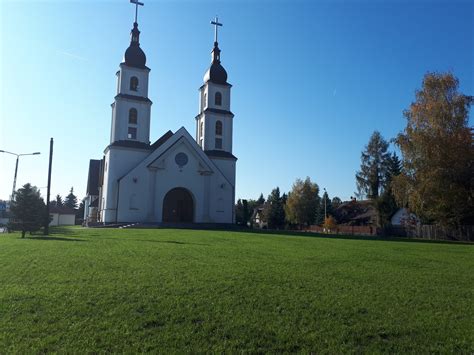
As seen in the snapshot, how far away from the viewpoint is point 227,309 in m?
5.84

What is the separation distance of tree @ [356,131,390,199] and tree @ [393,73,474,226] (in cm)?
1797

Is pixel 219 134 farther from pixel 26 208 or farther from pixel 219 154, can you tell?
pixel 26 208

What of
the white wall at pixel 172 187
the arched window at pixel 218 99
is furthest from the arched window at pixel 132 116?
the arched window at pixel 218 99

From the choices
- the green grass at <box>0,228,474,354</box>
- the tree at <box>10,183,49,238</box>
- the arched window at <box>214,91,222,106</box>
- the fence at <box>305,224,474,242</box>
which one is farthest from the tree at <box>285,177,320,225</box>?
the green grass at <box>0,228,474,354</box>

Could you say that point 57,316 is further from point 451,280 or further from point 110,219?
point 110,219

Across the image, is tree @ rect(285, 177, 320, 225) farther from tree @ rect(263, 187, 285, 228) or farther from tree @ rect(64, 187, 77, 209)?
tree @ rect(64, 187, 77, 209)

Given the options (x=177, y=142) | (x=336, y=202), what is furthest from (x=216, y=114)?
(x=336, y=202)

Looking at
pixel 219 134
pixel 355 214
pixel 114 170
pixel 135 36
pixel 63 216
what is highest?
pixel 135 36

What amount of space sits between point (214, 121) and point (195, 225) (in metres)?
12.9

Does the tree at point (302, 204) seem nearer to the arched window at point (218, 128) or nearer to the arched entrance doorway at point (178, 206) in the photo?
the arched window at point (218, 128)

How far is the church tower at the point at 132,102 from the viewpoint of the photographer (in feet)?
132

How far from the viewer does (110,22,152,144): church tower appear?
132 feet

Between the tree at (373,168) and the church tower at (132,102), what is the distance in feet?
97.0

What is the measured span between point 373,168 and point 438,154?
2223 cm
